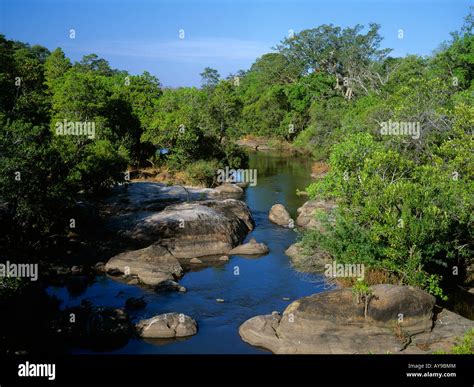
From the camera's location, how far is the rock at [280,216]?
125 feet

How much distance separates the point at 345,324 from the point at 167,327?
6.89 meters

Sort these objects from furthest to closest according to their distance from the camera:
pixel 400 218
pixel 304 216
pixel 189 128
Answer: pixel 189 128 → pixel 304 216 → pixel 400 218

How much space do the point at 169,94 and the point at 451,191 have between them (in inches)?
1489

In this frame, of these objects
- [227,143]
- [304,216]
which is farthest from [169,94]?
[304,216]

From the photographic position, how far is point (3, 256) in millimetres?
21453

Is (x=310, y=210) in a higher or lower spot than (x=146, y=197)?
lower

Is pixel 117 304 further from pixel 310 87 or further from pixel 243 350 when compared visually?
pixel 310 87

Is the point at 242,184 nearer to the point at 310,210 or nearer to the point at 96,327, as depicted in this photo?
the point at 310,210

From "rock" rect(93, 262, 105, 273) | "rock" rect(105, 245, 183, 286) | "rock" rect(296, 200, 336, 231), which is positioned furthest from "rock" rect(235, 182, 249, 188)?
"rock" rect(93, 262, 105, 273)

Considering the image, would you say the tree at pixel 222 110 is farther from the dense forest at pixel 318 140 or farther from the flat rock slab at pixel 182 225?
the flat rock slab at pixel 182 225

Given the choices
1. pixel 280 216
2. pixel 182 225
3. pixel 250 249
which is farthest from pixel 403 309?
pixel 280 216

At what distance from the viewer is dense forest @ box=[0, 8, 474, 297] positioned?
2239 cm

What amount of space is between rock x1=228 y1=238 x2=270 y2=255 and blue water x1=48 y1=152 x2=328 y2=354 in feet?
1.66

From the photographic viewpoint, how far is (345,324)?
20.3m
